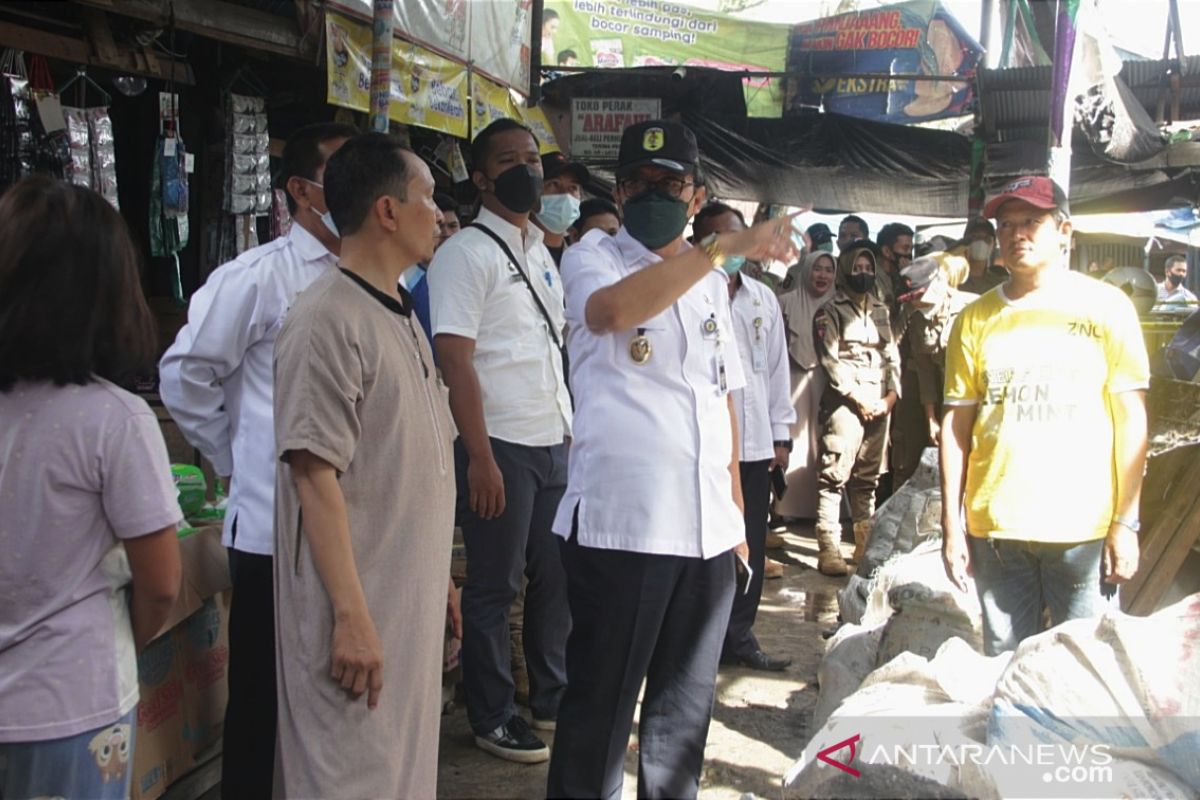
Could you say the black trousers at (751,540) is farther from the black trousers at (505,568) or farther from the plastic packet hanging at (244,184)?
the plastic packet hanging at (244,184)

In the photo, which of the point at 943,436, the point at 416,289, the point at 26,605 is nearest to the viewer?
the point at 26,605

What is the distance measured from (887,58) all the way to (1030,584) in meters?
14.0

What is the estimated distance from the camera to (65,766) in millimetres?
1863

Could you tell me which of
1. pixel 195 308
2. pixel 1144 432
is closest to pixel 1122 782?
pixel 1144 432

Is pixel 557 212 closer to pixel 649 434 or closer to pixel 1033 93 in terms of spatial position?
pixel 649 434

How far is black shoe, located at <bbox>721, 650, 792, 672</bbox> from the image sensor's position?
4.92 metres

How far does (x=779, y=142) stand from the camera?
11508mm

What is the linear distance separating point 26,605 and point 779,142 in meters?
10.6

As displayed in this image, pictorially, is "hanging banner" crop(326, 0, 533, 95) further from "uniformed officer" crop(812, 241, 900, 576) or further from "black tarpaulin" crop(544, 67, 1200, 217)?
"uniformed officer" crop(812, 241, 900, 576)

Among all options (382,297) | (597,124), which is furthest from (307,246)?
(597,124)

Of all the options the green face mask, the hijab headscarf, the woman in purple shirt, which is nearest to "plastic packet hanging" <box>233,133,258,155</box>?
the hijab headscarf

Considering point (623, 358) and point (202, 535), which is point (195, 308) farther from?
point (623, 358)

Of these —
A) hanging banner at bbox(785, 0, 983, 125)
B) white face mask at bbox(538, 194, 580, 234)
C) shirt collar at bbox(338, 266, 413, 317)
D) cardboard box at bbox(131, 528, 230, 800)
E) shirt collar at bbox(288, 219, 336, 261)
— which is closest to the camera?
shirt collar at bbox(338, 266, 413, 317)

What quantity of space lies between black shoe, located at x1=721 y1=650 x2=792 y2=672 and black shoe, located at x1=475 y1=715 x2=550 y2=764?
54.9 inches
